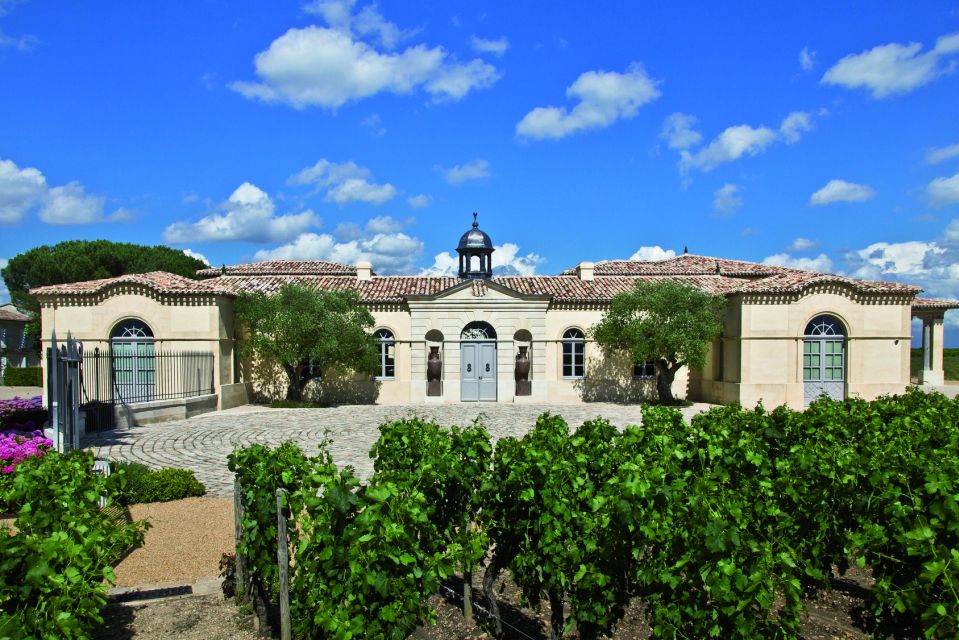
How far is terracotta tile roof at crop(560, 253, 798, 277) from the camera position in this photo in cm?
3175

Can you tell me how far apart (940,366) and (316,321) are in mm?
31020

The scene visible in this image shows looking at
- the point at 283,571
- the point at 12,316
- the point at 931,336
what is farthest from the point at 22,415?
the point at 931,336

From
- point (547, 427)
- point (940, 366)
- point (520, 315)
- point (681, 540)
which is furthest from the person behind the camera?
point (940, 366)

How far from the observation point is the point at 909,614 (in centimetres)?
431

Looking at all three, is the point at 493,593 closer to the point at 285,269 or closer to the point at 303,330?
the point at 303,330

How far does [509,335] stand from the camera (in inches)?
913

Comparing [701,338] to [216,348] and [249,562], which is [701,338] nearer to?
[216,348]

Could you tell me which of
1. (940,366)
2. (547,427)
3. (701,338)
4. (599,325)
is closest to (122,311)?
(599,325)

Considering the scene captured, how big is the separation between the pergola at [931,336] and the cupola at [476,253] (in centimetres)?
2104

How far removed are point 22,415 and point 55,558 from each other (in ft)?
41.3

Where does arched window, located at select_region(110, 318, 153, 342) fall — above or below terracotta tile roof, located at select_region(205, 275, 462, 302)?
below

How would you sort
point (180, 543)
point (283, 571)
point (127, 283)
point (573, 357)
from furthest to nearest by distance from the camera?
point (573, 357) < point (127, 283) < point (180, 543) < point (283, 571)

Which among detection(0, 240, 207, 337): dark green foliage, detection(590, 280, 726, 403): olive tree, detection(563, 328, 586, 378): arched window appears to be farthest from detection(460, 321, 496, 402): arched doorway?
detection(0, 240, 207, 337): dark green foliage

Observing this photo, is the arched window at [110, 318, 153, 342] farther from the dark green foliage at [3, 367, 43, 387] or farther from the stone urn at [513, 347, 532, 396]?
the dark green foliage at [3, 367, 43, 387]
